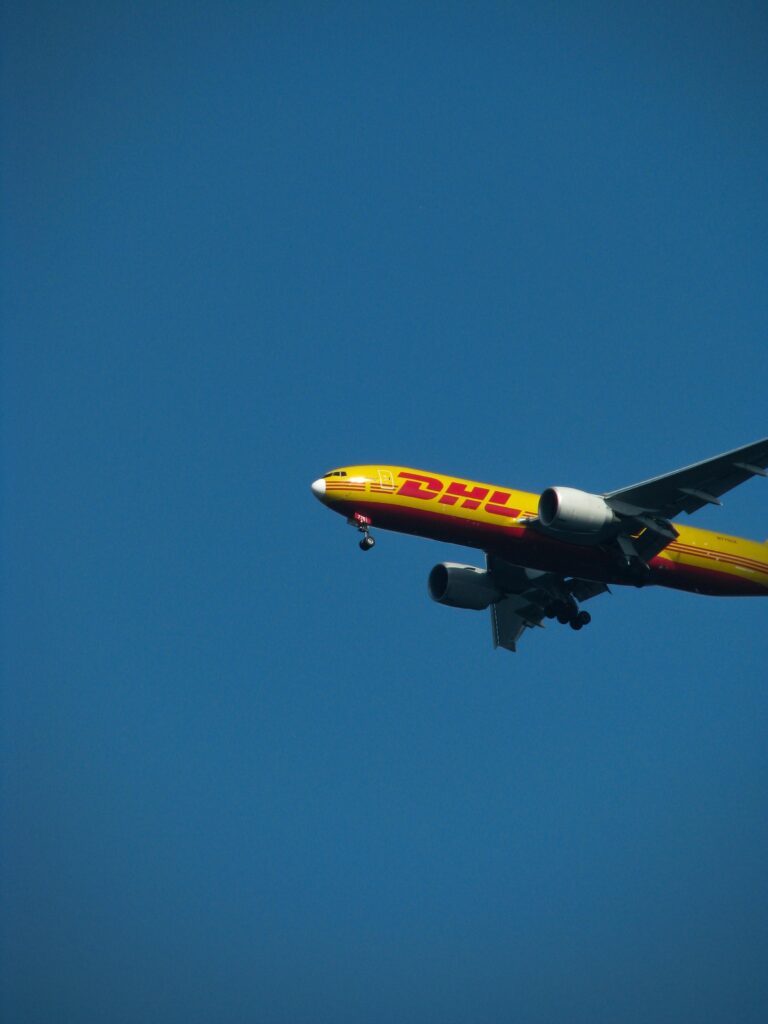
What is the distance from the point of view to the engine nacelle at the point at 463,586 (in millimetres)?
56562

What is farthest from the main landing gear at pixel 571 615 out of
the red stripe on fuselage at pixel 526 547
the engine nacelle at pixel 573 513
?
the engine nacelle at pixel 573 513

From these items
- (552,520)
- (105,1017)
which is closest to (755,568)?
(552,520)

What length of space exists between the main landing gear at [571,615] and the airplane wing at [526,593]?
19 centimetres

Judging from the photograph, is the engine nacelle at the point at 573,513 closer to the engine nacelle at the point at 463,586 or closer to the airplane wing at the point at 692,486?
the airplane wing at the point at 692,486

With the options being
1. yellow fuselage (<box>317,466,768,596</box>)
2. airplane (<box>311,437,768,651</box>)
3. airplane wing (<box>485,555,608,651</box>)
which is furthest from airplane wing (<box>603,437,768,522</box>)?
airplane wing (<box>485,555,608,651</box>)

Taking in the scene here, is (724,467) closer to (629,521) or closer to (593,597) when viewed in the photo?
(629,521)

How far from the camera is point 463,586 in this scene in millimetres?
56625

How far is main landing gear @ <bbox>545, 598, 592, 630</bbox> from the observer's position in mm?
55719

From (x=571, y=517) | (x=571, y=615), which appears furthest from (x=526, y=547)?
(x=571, y=615)

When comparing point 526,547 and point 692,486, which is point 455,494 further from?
point 692,486

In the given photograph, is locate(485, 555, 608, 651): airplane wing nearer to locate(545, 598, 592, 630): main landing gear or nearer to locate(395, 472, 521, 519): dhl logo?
locate(545, 598, 592, 630): main landing gear

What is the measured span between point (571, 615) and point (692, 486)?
8.30 meters

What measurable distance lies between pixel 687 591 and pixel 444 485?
1160 cm

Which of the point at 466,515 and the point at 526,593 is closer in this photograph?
the point at 466,515
